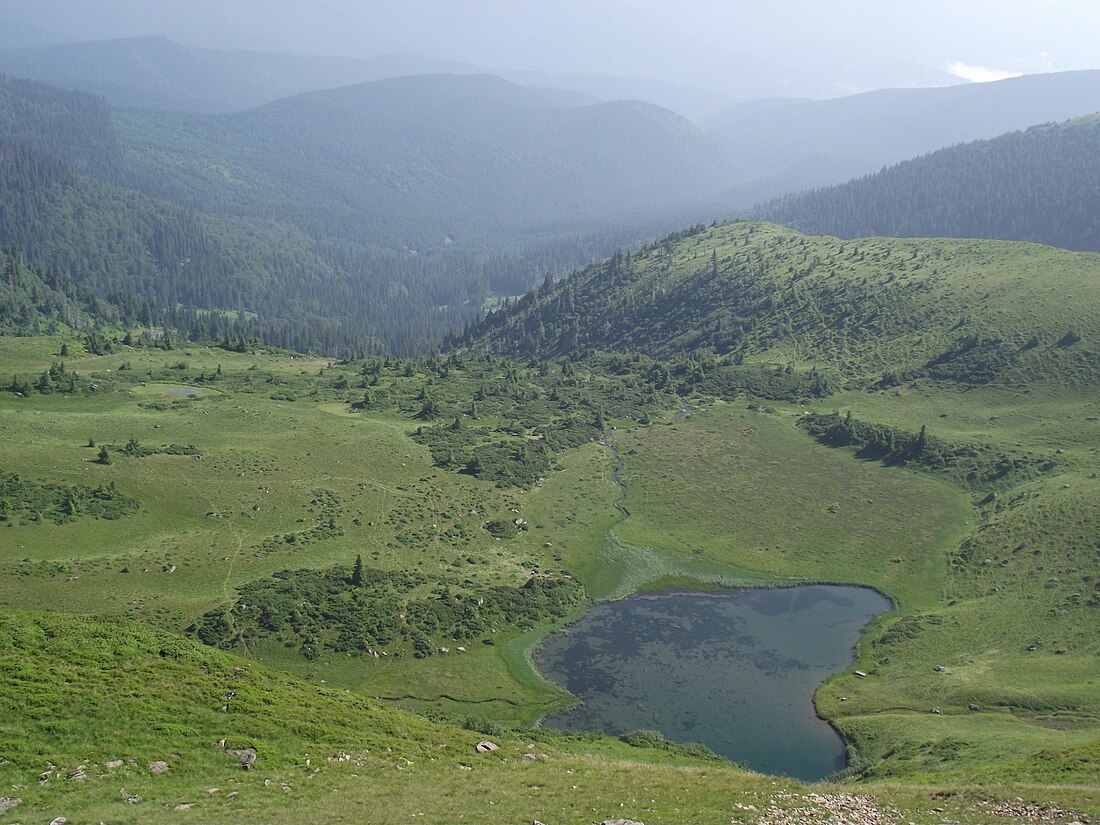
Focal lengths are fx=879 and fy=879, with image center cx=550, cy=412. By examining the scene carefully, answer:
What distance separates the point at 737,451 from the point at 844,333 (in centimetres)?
7138

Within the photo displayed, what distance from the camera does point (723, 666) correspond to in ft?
252

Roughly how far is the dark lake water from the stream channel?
10 cm

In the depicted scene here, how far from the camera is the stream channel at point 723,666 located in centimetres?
6481

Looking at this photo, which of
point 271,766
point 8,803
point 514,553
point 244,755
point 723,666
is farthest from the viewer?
point 514,553

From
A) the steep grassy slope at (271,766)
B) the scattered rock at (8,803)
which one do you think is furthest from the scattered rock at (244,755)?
the scattered rock at (8,803)

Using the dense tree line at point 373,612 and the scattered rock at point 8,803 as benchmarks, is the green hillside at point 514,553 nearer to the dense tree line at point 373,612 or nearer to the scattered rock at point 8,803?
the dense tree line at point 373,612

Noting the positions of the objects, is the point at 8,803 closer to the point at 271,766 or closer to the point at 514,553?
the point at 271,766

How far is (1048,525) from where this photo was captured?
95.1 meters

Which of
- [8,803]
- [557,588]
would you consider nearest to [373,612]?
[557,588]

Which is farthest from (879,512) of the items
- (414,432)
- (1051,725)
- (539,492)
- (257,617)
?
(257,617)

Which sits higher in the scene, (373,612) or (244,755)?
(244,755)

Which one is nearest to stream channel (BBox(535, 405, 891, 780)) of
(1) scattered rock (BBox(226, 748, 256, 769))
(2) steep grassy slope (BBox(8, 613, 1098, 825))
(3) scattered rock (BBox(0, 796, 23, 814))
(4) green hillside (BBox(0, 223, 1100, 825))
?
(4) green hillside (BBox(0, 223, 1100, 825))

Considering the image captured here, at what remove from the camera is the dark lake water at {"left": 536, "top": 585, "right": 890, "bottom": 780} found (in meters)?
64.8

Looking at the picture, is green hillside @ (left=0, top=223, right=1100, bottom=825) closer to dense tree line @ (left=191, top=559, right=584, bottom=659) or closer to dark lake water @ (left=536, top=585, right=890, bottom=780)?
dense tree line @ (left=191, top=559, right=584, bottom=659)
